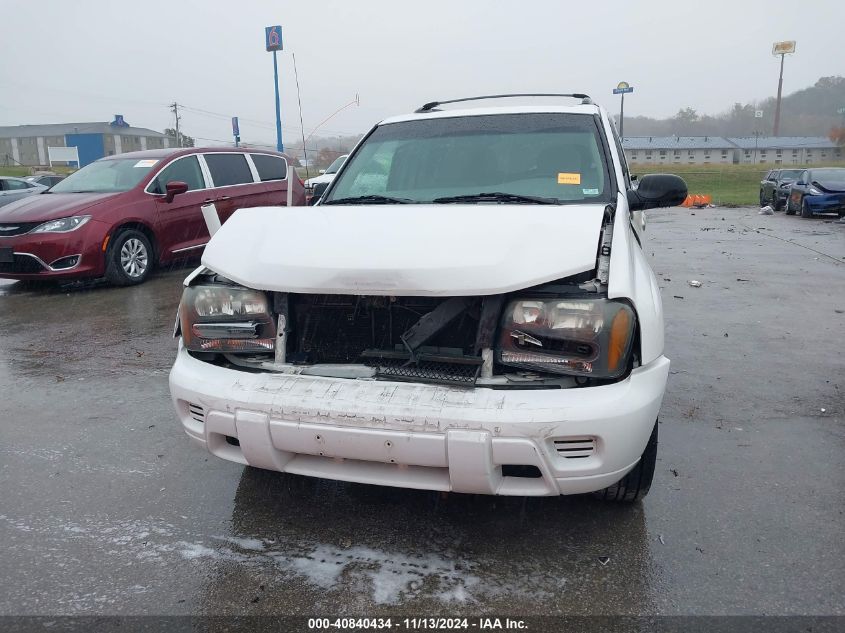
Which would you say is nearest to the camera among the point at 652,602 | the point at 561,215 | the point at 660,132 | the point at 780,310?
the point at 652,602

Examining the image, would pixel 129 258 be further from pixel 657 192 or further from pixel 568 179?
pixel 657 192

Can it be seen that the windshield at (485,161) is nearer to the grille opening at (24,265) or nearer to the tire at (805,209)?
the grille opening at (24,265)

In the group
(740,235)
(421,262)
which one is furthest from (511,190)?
(740,235)

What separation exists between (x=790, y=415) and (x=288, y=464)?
2.92 m

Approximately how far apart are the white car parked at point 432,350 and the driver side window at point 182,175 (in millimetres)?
6405

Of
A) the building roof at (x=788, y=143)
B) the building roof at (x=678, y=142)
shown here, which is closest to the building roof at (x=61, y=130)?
the building roof at (x=678, y=142)

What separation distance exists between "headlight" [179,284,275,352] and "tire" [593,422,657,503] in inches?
57.6

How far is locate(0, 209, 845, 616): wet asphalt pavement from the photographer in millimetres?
2295

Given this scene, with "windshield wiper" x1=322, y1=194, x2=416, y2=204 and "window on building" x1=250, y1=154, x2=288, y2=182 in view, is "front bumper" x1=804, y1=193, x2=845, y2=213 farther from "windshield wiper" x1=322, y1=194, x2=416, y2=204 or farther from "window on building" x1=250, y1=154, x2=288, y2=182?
"windshield wiper" x1=322, y1=194, x2=416, y2=204

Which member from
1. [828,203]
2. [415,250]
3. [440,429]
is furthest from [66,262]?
[828,203]

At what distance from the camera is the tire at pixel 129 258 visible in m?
8.10

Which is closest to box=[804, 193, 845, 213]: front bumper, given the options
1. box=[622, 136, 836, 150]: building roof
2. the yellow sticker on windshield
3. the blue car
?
the blue car

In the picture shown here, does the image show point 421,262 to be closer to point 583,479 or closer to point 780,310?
point 583,479

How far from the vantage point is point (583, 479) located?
7.43 ft
